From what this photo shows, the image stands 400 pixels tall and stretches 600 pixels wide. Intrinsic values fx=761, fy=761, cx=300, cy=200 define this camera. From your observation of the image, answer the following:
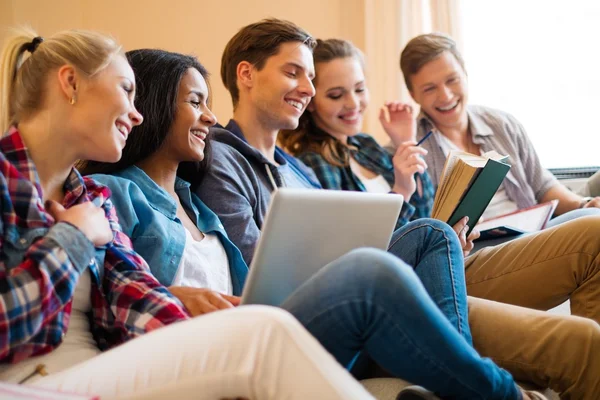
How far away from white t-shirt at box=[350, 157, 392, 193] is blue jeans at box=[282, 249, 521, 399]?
1.18 metres

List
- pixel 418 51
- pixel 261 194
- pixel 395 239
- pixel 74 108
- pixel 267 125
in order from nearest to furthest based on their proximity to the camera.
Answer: pixel 74 108 < pixel 395 239 < pixel 261 194 < pixel 267 125 < pixel 418 51

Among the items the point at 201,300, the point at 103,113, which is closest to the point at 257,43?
the point at 103,113

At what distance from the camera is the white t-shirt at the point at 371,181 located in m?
2.31

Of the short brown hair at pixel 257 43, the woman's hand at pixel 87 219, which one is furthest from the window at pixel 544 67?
the woman's hand at pixel 87 219

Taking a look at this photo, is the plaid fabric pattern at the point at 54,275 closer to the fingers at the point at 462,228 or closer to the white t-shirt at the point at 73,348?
the white t-shirt at the point at 73,348

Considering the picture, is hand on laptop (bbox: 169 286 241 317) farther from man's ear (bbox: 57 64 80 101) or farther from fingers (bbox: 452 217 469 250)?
fingers (bbox: 452 217 469 250)

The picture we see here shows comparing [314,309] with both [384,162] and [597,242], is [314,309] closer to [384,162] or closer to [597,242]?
[597,242]

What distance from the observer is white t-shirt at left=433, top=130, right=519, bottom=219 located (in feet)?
8.11

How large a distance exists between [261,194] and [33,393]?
100cm

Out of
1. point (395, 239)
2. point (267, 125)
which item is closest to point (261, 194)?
point (267, 125)

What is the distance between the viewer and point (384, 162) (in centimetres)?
239

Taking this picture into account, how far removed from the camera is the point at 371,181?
2330mm

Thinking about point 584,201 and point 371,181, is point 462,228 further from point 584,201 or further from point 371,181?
point 584,201

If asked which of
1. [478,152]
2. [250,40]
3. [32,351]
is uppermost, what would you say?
[250,40]
